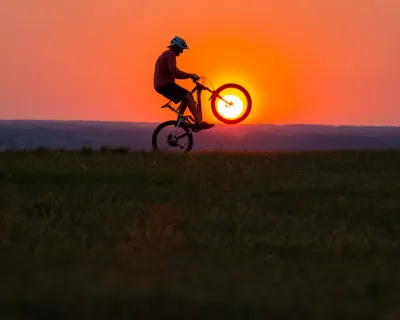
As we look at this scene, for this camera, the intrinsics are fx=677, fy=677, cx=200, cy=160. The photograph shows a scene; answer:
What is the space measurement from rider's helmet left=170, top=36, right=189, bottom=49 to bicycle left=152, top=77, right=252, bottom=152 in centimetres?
107

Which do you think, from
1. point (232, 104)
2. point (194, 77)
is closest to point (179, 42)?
point (194, 77)

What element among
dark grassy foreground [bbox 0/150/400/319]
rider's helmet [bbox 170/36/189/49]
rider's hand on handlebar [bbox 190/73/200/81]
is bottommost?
dark grassy foreground [bbox 0/150/400/319]

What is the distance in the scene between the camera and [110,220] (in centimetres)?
830

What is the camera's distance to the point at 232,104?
1766 centimetres

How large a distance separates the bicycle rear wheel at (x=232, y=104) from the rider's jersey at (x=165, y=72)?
1435 millimetres

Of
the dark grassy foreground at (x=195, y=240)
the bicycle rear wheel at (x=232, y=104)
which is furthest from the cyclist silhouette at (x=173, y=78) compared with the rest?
the dark grassy foreground at (x=195, y=240)

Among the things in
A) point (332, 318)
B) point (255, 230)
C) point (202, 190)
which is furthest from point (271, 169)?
point (332, 318)

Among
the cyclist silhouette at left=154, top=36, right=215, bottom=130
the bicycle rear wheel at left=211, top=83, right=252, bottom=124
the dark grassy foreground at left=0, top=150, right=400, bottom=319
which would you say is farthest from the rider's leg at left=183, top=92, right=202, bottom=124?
the dark grassy foreground at left=0, top=150, right=400, bottom=319

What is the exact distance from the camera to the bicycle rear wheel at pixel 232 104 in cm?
1767

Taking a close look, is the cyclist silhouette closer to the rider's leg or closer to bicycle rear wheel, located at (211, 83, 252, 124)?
the rider's leg

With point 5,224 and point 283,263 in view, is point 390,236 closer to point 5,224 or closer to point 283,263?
point 283,263

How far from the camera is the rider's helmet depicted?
16266 millimetres

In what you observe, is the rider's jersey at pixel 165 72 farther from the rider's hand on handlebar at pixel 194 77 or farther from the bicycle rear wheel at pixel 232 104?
the bicycle rear wheel at pixel 232 104

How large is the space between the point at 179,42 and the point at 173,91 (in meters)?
1.23
